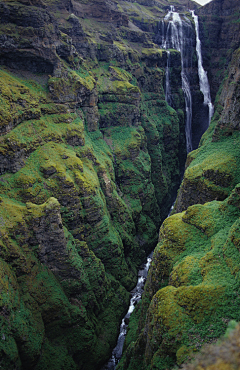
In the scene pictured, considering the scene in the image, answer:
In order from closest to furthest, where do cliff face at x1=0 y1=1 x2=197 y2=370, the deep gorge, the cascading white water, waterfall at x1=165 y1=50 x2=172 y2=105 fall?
the deep gorge → cliff face at x1=0 y1=1 x2=197 y2=370 → waterfall at x1=165 y1=50 x2=172 y2=105 → the cascading white water

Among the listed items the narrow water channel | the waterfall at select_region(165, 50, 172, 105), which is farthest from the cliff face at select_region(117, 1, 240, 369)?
the waterfall at select_region(165, 50, 172, 105)

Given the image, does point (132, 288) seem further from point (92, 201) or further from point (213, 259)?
point (213, 259)

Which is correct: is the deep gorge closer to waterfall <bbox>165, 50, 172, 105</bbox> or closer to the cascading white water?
waterfall <bbox>165, 50, 172, 105</bbox>

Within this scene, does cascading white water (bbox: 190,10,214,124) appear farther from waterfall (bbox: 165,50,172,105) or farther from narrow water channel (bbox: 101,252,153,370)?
narrow water channel (bbox: 101,252,153,370)

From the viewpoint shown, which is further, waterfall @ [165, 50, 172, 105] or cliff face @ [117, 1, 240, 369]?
waterfall @ [165, 50, 172, 105]

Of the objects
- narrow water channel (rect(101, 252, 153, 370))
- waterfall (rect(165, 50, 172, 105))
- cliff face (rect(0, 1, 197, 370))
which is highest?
waterfall (rect(165, 50, 172, 105))

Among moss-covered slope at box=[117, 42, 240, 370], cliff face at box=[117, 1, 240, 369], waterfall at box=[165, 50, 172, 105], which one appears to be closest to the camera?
cliff face at box=[117, 1, 240, 369]

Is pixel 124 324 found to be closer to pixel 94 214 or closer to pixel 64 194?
pixel 94 214

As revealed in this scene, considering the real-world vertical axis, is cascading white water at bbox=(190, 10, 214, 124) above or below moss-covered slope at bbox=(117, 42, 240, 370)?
above
